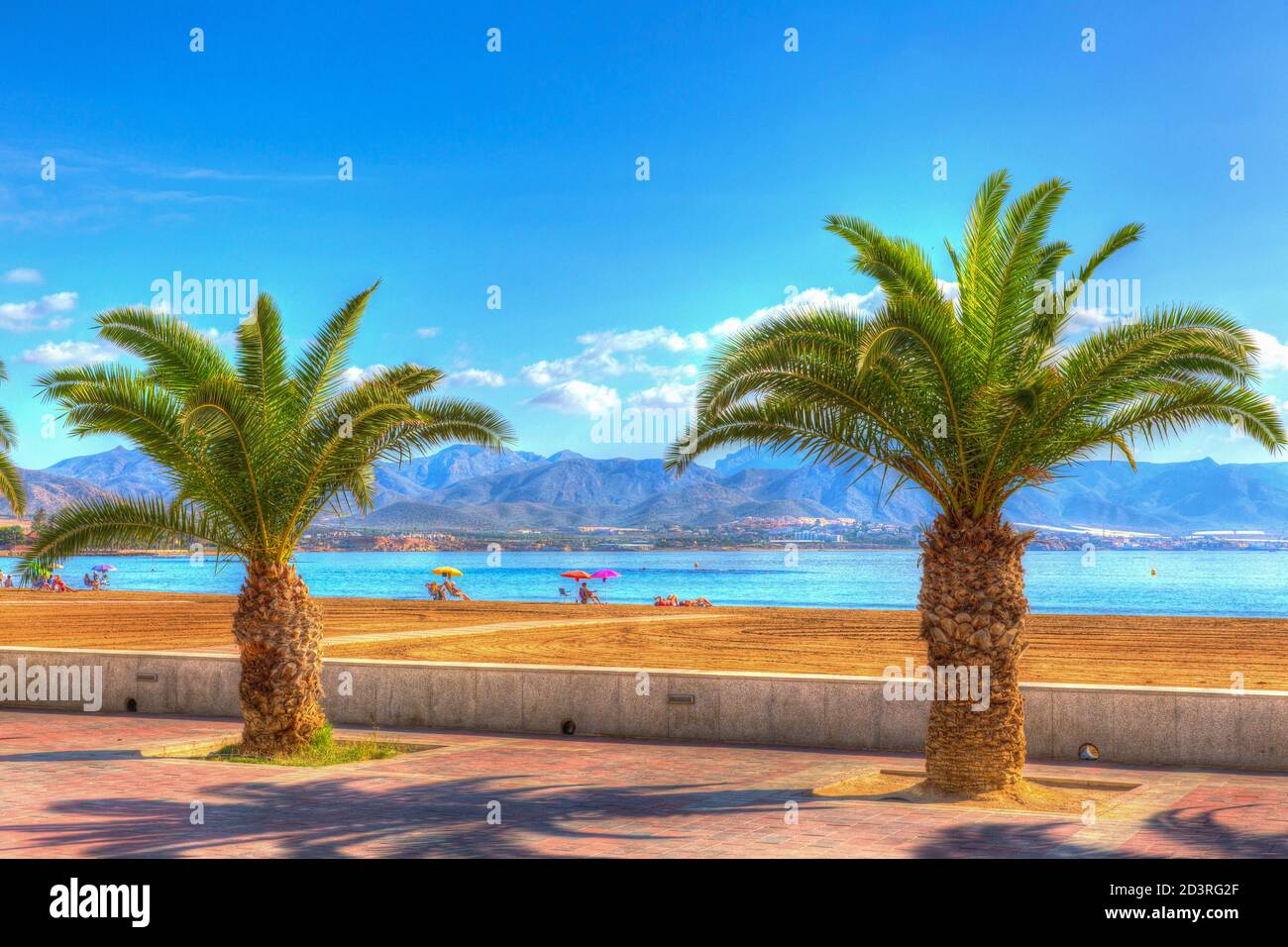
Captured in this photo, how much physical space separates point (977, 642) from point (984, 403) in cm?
211

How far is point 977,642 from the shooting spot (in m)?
11.1

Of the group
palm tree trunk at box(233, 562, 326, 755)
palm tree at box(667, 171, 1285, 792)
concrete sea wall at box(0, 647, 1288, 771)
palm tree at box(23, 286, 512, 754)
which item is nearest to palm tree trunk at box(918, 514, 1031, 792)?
palm tree at box(667, 171, 1285, 792)

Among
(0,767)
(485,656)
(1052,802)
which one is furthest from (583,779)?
(485,656)

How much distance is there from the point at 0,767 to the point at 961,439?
995cm

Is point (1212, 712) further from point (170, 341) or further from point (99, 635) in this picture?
point (99, 635)

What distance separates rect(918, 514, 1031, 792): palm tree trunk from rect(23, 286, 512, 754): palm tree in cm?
565

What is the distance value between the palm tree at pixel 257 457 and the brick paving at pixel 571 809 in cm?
155

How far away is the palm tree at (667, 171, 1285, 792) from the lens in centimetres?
1101

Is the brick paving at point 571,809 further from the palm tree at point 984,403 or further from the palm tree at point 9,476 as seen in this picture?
the palm tree at point 9,476

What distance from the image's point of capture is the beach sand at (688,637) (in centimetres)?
2678

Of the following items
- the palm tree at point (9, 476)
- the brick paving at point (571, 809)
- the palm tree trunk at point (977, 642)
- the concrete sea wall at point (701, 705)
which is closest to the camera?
the brick paving at point (571, 809)

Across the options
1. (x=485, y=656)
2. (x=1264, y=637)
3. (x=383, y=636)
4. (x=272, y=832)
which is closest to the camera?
(x=272, y=832)

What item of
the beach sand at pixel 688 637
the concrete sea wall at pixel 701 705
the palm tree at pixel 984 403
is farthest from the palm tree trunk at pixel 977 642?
the beach sand at pixel 688 637
